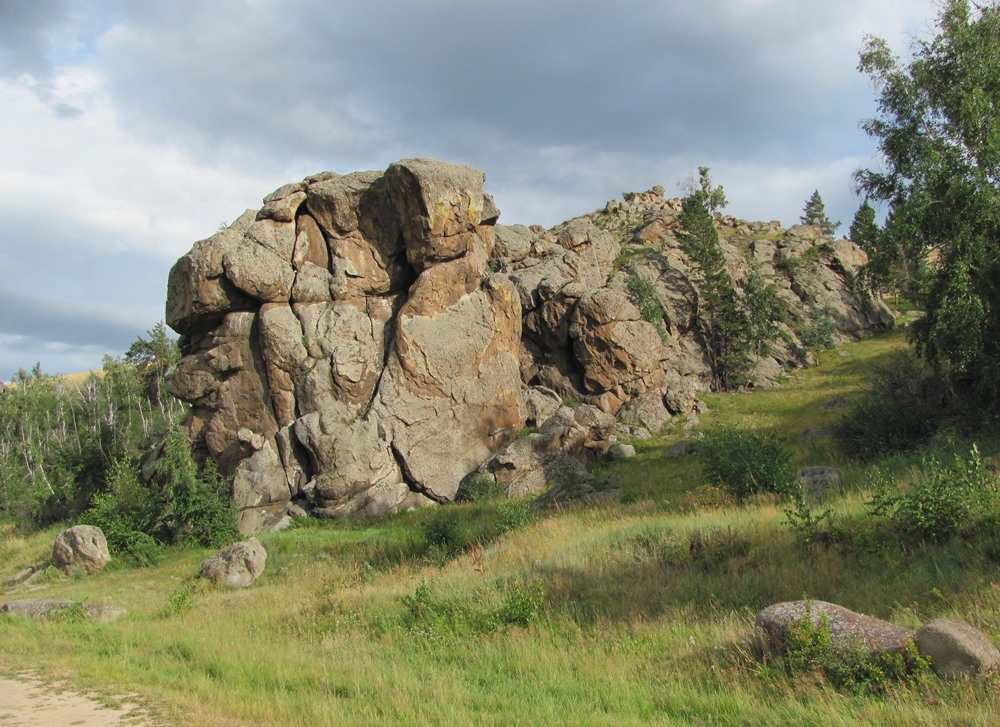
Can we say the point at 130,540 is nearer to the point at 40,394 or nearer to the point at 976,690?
the point at 976,690

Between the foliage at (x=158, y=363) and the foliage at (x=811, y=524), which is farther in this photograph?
the foliage at (x=158, y=363)

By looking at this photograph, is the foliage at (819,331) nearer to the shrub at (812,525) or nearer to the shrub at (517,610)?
the shrub at (812,525)

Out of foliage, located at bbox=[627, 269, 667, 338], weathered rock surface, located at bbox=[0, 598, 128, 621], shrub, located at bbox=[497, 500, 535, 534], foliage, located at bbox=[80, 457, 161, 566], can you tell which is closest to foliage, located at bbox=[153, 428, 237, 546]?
foliage, located at bbox=[80, 457, 161, 566]

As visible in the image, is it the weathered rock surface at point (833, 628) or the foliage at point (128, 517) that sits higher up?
the foliage at point (128, 517)

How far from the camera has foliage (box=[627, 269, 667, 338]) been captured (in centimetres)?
4309

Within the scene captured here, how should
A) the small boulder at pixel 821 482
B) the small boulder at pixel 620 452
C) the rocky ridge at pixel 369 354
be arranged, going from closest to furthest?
the small boulder at pixel 821 482
the rocky ridge at pixel 369 354
the small boulder at pixel 620 452

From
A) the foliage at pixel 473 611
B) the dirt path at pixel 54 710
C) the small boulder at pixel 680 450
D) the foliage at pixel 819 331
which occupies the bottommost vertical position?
the small boulder at pixel 680 450

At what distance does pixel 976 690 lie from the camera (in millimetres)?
5461

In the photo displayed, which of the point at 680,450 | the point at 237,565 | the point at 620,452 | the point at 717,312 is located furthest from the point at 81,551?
the point at 717,312

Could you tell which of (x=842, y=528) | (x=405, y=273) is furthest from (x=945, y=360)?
(x=405, y=273)

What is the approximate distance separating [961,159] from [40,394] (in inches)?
3224

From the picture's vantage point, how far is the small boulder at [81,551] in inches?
881

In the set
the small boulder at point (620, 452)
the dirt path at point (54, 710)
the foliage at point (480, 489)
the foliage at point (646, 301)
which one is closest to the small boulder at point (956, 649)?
the dirt path at point (54, 710)

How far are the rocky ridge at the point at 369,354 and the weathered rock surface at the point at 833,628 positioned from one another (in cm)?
1953
